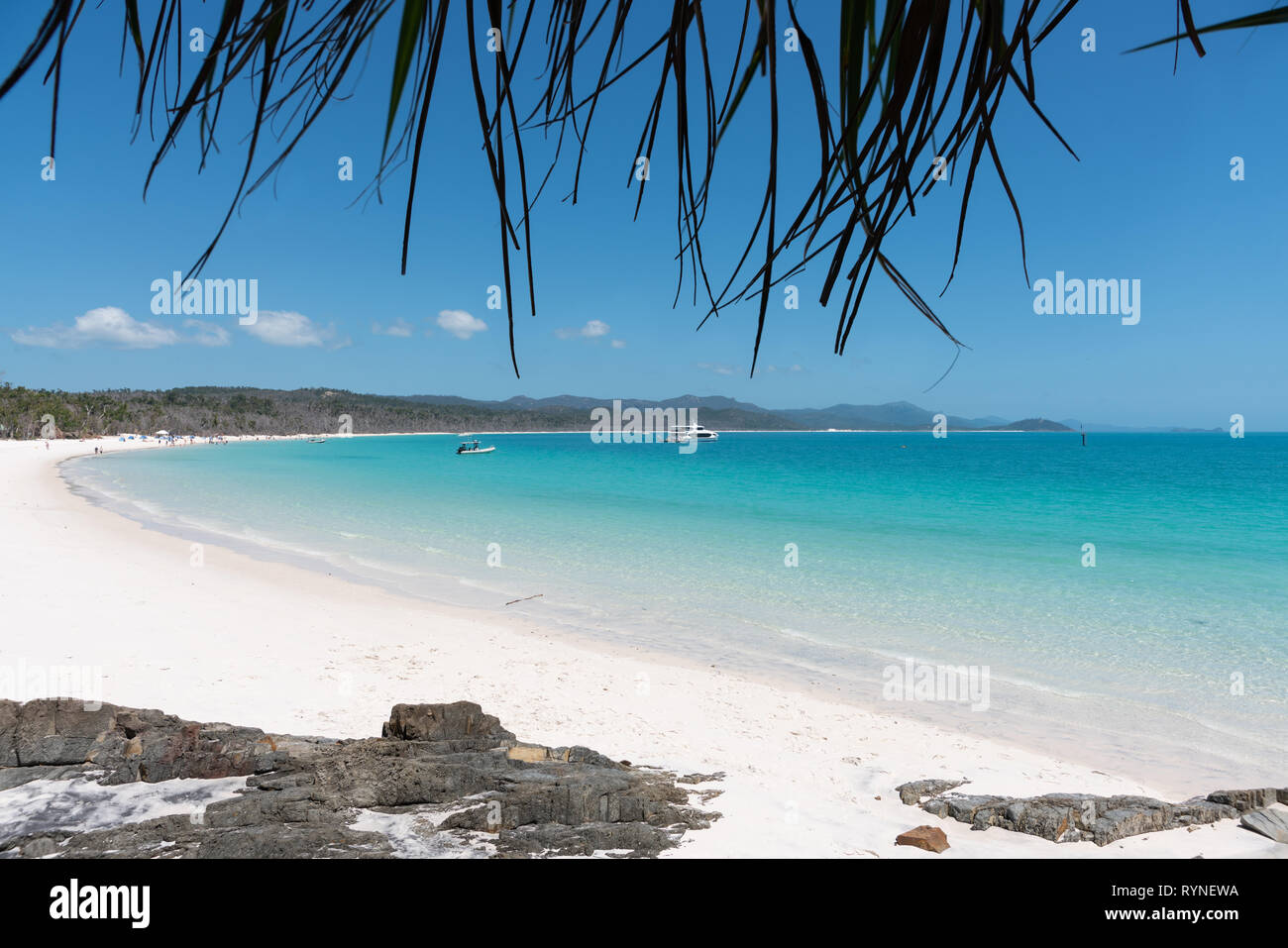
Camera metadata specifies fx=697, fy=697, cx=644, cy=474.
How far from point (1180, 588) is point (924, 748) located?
11569 millimetres

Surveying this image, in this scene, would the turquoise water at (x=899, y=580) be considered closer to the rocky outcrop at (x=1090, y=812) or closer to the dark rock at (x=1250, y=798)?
the dark rock at (x=1250, y=798)

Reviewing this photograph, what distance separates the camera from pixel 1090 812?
4.04 meters

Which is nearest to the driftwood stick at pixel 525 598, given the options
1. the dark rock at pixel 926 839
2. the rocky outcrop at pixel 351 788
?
the rocky outcrop at pixel 351 788

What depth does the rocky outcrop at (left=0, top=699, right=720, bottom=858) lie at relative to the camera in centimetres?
318

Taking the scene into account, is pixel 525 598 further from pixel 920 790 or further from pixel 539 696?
pixel 920 790

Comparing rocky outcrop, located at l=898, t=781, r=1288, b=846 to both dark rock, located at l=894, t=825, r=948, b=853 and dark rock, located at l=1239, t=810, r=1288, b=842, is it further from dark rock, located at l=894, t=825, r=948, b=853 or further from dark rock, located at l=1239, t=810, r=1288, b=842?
dark rock, located at l=894, t=825, r=948, b=853

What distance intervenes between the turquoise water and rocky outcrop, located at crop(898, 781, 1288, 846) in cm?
209

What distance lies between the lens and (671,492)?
35906 mm

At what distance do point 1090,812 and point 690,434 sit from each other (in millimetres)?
147772

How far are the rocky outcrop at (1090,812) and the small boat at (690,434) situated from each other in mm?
136088
